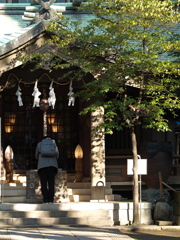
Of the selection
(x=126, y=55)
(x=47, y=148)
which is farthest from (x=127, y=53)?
(x=47, y=148)

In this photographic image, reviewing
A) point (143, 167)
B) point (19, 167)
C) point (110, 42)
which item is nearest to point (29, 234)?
point (143, 167)

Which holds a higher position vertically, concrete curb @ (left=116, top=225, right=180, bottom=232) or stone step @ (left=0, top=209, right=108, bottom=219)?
stone step @ (left=0, top=209, right=108, bottom=219)

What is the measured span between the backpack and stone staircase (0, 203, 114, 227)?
1.46 m

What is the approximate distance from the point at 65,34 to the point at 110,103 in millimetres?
2337

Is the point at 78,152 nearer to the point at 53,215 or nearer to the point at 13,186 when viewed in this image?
the point at 13,186

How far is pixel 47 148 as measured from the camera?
17.4 m

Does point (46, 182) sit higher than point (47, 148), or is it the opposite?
point (47, 148)

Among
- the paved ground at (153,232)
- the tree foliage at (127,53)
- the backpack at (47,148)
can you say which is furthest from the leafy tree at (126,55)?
the backpack at (47,148)

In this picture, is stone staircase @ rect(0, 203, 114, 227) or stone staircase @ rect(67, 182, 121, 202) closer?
stone staircase @ rect(0, 203, 114, 227)

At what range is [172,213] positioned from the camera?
17438 millimetres

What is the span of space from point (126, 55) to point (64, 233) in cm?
502

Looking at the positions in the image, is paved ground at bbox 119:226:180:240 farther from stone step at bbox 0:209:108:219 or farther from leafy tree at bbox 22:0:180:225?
stone step at bbox 0:209:108:219

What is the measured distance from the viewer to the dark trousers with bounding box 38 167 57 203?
17141mm

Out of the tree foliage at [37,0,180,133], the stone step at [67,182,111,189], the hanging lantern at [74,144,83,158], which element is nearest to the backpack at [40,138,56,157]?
the tree foliage at [37,0,180,133]
